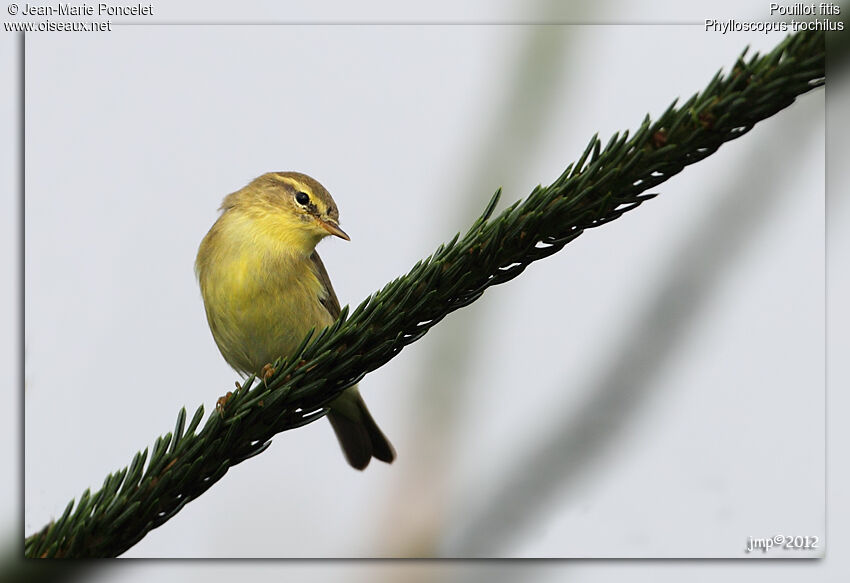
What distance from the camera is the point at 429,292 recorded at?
1.47m

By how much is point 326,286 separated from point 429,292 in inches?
49.1

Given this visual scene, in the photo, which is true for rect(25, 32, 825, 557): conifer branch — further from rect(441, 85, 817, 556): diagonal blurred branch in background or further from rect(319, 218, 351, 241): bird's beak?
rect(319, 218, 351, 241): bird's beak

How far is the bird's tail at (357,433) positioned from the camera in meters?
2.78

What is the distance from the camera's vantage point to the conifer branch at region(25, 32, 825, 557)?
1.31 meters

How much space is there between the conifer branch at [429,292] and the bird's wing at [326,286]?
1032 millimetres

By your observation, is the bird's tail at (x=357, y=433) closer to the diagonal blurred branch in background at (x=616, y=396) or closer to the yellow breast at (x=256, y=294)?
the yellow breast at (x=256, y=294)

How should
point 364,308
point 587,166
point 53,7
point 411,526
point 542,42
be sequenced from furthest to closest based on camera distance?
1. point 53,7
2. point 364,308
3. point 587,166
4. point 411,526
5. point 542,42

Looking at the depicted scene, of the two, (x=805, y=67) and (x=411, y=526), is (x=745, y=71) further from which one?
(x=411, y=526)

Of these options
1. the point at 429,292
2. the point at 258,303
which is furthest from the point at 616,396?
the point at 258,303

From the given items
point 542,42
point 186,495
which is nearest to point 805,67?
point 542,42

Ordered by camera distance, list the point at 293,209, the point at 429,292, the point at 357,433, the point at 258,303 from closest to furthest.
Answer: the point at 429,292 < the point at 258,303 < the point at 293,209 < the point at 357,433

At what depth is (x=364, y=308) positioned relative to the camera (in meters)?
1.55

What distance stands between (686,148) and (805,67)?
213 mm

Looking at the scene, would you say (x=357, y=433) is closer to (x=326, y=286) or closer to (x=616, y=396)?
(x=326, y=286)
